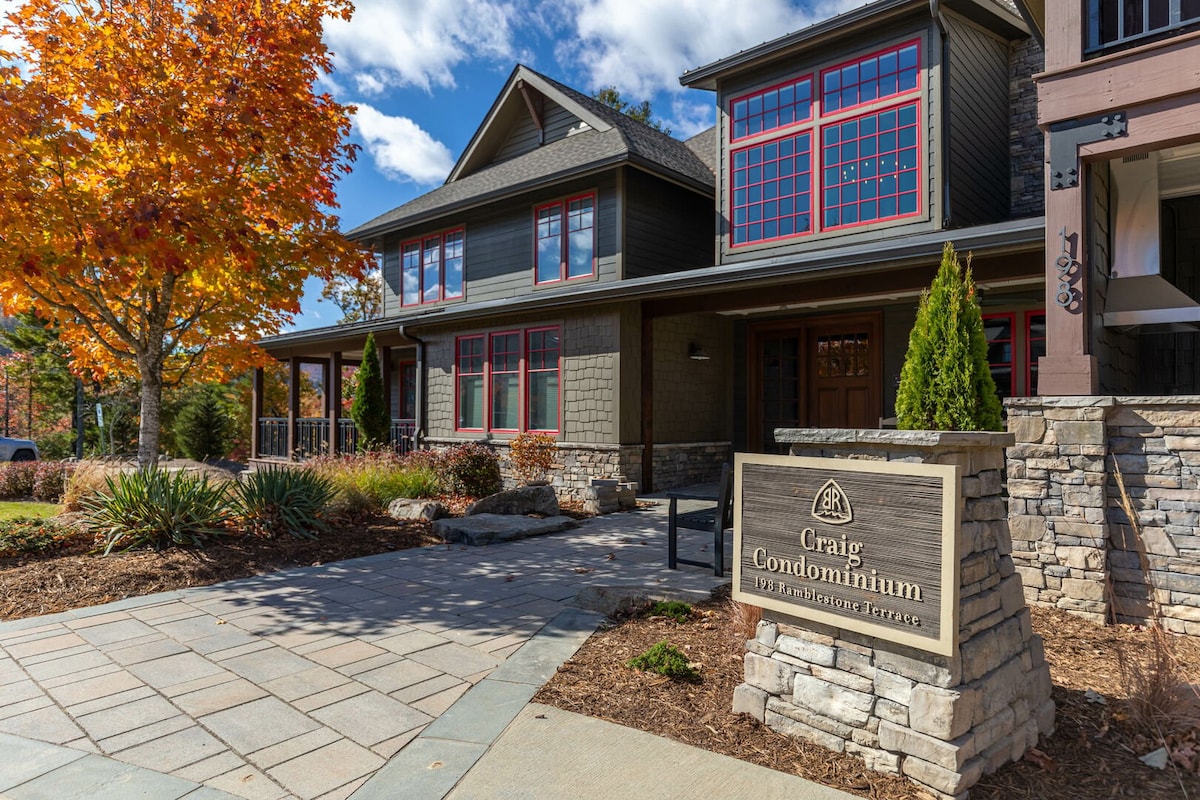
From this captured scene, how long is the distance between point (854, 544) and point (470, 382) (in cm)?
1105

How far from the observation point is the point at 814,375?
1155cm

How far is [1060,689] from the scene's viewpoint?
3561 millimetres

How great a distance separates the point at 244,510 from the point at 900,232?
873 centimetres

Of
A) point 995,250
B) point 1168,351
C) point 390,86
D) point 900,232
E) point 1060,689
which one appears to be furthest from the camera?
point 390,86

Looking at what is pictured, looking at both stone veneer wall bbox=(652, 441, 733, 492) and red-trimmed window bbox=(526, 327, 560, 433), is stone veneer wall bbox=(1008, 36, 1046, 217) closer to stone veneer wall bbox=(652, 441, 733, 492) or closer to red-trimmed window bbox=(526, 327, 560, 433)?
stone veneer wall bbox=(652, 441, 733, 492)

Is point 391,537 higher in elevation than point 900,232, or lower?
lower

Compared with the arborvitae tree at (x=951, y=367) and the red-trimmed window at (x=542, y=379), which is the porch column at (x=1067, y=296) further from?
the red-trimmed window at (x=542, y=379)

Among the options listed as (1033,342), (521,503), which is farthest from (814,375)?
(521,503)

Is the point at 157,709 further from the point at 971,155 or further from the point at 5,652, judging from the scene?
the point at 971,155

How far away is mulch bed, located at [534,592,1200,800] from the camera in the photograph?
2674 millimetres

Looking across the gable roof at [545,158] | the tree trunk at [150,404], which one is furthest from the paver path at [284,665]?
the gable roof at [545,158]

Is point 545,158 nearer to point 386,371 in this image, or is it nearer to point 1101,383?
point 386,371

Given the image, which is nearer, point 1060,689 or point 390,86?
point 1060,689

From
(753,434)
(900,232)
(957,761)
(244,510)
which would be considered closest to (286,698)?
(957,761)
